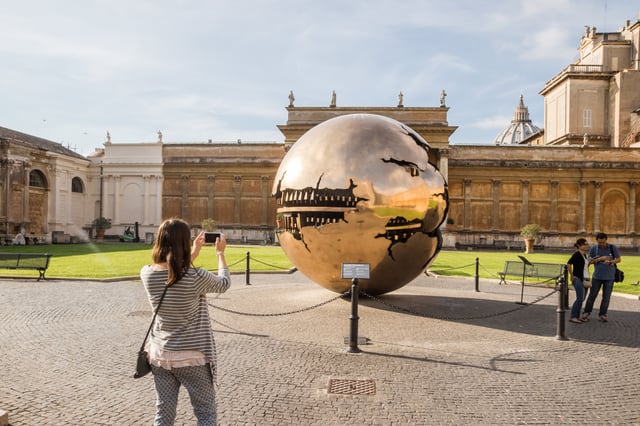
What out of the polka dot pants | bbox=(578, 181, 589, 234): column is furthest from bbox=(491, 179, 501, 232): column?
the polka dot pants

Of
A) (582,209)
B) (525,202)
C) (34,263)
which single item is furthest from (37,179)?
(582,209)

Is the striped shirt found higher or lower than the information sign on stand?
higher

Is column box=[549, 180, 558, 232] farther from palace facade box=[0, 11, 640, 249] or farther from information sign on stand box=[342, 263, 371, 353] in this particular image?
information sign on stand box=[342, 263, 371, 353]

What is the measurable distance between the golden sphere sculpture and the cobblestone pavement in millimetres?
1252

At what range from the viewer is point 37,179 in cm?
4369

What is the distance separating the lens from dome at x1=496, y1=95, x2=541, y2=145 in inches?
3775

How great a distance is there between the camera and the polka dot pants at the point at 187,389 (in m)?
3.37

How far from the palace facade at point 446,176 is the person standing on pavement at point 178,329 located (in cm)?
4119

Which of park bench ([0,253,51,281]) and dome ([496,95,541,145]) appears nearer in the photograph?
park bench ([0,253,51,281])

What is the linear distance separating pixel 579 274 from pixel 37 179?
4707cm

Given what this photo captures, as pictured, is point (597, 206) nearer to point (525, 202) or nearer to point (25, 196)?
point (525, 202)

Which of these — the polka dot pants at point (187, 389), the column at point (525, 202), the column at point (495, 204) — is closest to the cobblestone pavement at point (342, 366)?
the polka dot pants at point (187, 389)

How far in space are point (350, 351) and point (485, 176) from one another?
43.9 metres

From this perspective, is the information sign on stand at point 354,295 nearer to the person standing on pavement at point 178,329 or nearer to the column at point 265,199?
the person standing on pavement at point 178,329
